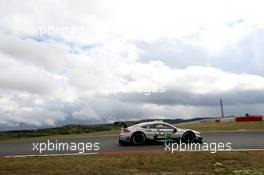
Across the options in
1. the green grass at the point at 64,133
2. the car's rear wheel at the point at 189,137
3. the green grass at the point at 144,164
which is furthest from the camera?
the green grass at the point at 64,133

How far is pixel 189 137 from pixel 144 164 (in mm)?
5709

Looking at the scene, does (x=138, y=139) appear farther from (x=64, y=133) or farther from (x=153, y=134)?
(x=64, y=133)

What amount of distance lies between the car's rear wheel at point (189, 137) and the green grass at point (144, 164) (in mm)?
3405

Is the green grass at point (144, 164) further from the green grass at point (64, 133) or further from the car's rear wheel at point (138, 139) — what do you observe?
the green grass at point (64, 133)

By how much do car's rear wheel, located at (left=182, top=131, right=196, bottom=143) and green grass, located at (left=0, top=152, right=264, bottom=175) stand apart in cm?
341

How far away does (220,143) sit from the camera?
16.9m

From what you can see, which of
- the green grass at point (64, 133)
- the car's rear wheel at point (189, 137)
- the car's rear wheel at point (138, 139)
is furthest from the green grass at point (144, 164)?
the green grass at point (64, 133)

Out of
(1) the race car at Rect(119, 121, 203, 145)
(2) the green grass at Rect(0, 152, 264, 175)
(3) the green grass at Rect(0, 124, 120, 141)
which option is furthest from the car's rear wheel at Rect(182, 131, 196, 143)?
(3) the green grass at Rect(0, 124, 120, 141)

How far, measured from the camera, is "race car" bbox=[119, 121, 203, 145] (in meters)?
17.2

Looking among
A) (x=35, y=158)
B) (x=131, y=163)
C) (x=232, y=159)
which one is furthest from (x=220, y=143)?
(x=35, y=158)

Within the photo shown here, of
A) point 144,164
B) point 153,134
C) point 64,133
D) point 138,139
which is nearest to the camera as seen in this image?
point 144,164

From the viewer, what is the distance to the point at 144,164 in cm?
1212

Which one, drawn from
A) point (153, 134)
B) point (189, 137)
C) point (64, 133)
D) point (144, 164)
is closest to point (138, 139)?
point (153, 134)

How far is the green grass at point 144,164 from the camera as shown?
11.1 meters
